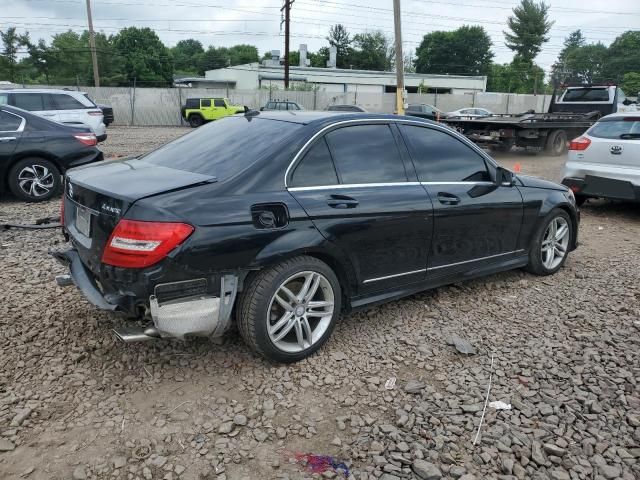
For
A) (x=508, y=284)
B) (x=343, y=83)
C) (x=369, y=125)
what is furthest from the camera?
(x=343, y=83)

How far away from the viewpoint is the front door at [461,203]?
398 cm

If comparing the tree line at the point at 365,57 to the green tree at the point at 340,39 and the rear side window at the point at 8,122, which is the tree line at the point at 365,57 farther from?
the rear side window at the point at 8,122

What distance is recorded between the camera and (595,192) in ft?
24.6

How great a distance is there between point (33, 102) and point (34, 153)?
7177 millimetres

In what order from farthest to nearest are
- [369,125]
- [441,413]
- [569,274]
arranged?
1. [569,274]
2. [369,125]
3. [441,413]

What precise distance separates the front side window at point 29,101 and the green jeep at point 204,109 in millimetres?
16722

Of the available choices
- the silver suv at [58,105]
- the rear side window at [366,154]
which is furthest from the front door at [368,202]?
the silver suv at [58,105]

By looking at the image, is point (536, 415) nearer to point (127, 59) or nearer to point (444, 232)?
point (444, 232)

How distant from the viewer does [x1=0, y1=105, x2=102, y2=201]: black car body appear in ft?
24.4

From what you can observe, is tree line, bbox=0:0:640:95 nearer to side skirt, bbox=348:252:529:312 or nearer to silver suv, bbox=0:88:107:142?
silver suv, bbox=0:88:107:142

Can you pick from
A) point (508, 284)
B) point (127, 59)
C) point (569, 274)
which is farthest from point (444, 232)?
point (127, 59)

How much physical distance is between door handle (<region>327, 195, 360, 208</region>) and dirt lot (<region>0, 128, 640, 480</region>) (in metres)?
0.99

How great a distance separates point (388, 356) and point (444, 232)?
41.8 inches

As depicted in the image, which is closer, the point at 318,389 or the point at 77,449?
the point at 77,449
